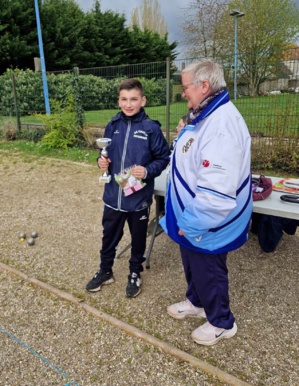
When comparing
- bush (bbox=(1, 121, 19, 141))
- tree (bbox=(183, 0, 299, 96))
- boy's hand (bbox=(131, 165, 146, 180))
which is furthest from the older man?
tree (bbox=(183, 0, 299, 96))

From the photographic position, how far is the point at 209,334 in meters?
2.28

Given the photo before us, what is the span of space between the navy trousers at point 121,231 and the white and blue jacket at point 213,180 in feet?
2.29

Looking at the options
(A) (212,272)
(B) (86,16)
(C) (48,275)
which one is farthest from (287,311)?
(B) (86,16)

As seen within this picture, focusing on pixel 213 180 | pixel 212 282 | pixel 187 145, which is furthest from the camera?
pixel 212 282

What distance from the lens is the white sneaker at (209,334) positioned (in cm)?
227

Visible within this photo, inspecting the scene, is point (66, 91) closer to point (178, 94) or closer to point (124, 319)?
point (178, 94)

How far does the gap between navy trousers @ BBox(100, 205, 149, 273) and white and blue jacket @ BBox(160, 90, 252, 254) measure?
0.70 m

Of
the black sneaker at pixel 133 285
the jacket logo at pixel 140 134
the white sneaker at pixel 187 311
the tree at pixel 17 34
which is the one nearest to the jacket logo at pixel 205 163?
the jacket logo at pixel 140 134

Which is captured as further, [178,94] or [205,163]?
[178,94]

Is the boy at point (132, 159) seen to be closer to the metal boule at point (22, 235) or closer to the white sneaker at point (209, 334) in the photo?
the white sneaker at point (209, 334)

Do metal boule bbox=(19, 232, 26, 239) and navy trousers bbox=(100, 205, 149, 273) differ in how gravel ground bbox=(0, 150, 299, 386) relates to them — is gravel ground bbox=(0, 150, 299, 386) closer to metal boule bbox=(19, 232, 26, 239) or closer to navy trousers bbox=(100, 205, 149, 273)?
metal boule bbox=(19, 232, 26, 239)

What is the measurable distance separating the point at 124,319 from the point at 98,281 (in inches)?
19.0

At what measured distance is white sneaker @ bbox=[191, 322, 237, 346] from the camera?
7.44 feet

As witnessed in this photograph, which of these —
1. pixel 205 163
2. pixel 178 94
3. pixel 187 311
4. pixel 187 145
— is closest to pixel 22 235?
pixel 187 311
